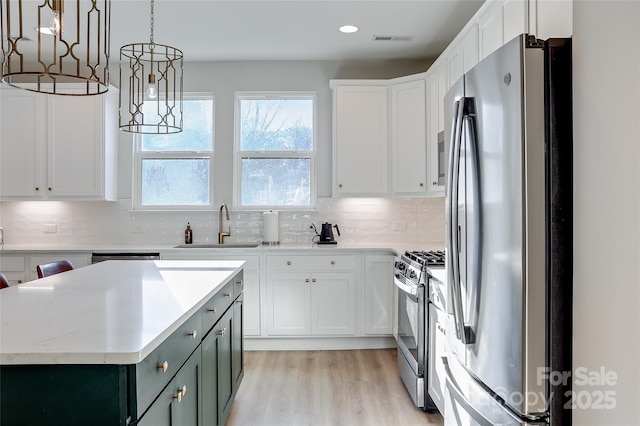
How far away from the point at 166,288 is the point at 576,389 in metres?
1.61

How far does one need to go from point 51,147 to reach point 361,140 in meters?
2.93

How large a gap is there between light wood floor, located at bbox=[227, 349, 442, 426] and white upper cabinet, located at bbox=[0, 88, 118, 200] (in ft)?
7.64

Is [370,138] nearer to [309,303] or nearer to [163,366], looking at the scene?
[309,303]

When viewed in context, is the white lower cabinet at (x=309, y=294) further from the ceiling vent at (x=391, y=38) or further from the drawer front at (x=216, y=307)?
the ceiling vent at (x=391, y=38)

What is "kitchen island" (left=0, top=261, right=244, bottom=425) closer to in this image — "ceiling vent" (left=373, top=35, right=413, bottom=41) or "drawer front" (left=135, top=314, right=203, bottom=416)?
"drawer front" (left=135, top=314, right=203, bottom=416)

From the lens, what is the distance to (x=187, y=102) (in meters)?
4.49

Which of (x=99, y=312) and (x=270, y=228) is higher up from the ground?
(x=270, y=228)

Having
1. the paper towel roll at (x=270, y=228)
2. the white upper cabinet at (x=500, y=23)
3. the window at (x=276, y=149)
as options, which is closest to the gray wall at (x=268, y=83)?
the window at (x=276, y=149)

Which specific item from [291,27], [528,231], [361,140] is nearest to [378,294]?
[361,140]

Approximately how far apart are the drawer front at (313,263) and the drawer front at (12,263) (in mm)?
2169

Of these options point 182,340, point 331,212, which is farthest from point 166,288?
point 331,212

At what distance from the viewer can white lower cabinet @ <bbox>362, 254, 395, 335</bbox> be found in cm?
388

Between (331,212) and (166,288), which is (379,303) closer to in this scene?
(331,212)

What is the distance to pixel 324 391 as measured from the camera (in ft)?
9.95
